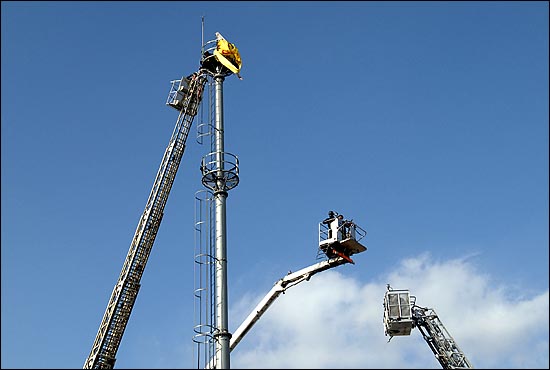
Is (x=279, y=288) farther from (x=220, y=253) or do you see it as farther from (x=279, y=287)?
(x=220, y=253)

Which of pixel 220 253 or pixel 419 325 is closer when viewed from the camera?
pixel 220 253

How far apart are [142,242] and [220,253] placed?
3205 centimetres

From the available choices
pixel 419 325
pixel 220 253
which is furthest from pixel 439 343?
pixel 220 253

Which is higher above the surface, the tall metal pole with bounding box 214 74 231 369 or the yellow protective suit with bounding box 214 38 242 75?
the yellow protective suit with bounding box 214 38 242 75

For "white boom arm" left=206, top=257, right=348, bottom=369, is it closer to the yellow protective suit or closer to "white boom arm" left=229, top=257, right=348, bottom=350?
"white boom arm" left=229, top=257, right=348, bottom=350

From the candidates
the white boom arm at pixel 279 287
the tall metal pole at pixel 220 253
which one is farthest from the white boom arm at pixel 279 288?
Answer: the tall metal pole at pixel 220 253

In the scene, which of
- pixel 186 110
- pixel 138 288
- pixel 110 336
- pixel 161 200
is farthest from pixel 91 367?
pixel 186 110

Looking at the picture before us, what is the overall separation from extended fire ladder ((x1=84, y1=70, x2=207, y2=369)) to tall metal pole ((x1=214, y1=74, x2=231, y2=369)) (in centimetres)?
2732

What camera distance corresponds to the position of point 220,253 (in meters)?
31.7

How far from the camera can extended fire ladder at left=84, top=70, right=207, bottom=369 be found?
198 ft

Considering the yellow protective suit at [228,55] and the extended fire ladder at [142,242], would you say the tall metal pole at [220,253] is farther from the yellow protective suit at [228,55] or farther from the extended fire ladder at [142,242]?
the extended fire ladder at [142,242]

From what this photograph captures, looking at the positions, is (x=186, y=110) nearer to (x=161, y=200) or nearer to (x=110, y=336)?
(x=161, y=200)

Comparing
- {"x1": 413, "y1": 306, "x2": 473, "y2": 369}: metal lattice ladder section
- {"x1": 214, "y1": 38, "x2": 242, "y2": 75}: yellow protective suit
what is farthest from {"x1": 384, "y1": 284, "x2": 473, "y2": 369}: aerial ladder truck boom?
{"x1": 214, "y1": 38, "x2": 242, "y2": 75}: yellow protective suit

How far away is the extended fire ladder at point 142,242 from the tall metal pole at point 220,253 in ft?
89.6
